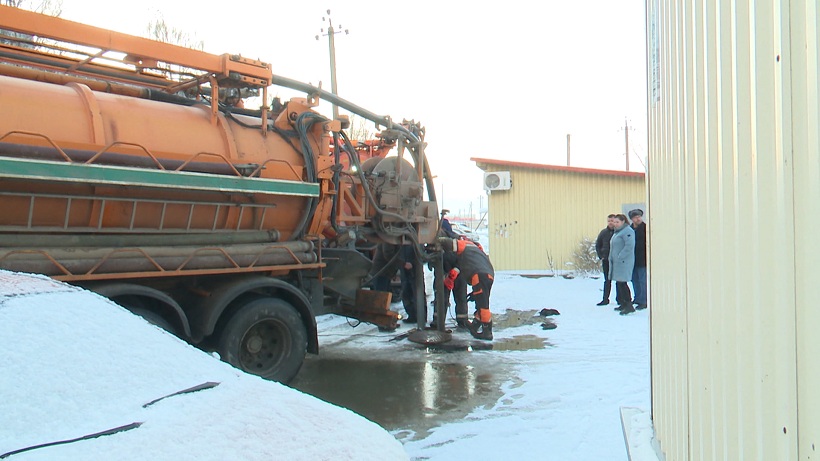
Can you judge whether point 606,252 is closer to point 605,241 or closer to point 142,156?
point 605,241

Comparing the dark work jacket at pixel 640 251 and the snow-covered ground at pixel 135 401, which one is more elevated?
the dark work jacket at pixel 640 251

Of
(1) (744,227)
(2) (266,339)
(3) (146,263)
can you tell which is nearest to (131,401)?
(1) (744,227)

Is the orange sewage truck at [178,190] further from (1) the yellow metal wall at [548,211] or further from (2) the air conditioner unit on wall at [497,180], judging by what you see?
(1) the yellow metal wall at [548,211]

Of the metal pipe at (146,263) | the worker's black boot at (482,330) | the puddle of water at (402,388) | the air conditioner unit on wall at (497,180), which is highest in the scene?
the air conditioner unit on wall at (497,180)

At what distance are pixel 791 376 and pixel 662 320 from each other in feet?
4.82

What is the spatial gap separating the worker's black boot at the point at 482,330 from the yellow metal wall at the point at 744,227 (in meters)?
6.10

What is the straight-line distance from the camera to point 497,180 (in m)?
18.6

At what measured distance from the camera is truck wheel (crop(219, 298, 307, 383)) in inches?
226

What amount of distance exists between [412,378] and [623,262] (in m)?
4.78

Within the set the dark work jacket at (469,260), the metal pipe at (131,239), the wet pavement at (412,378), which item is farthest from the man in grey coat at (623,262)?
the metal pipe at (131,239)

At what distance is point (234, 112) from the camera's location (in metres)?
6.42

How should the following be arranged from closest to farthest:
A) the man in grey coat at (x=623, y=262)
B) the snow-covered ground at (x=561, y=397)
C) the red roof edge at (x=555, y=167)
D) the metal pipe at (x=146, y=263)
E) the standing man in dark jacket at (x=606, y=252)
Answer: the snow-covered ground at (x=561, y=397), the metal pipe at (x=146, y=263), the man in grey coat at (x=623, y=262), the standing man in dark jacket at (x=606, y=252), the red roof edge at (x=555, y=167)

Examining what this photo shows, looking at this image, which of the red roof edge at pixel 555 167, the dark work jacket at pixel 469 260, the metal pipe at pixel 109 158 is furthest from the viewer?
the red roof edge at pixel 555 167

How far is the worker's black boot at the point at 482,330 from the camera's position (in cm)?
845
